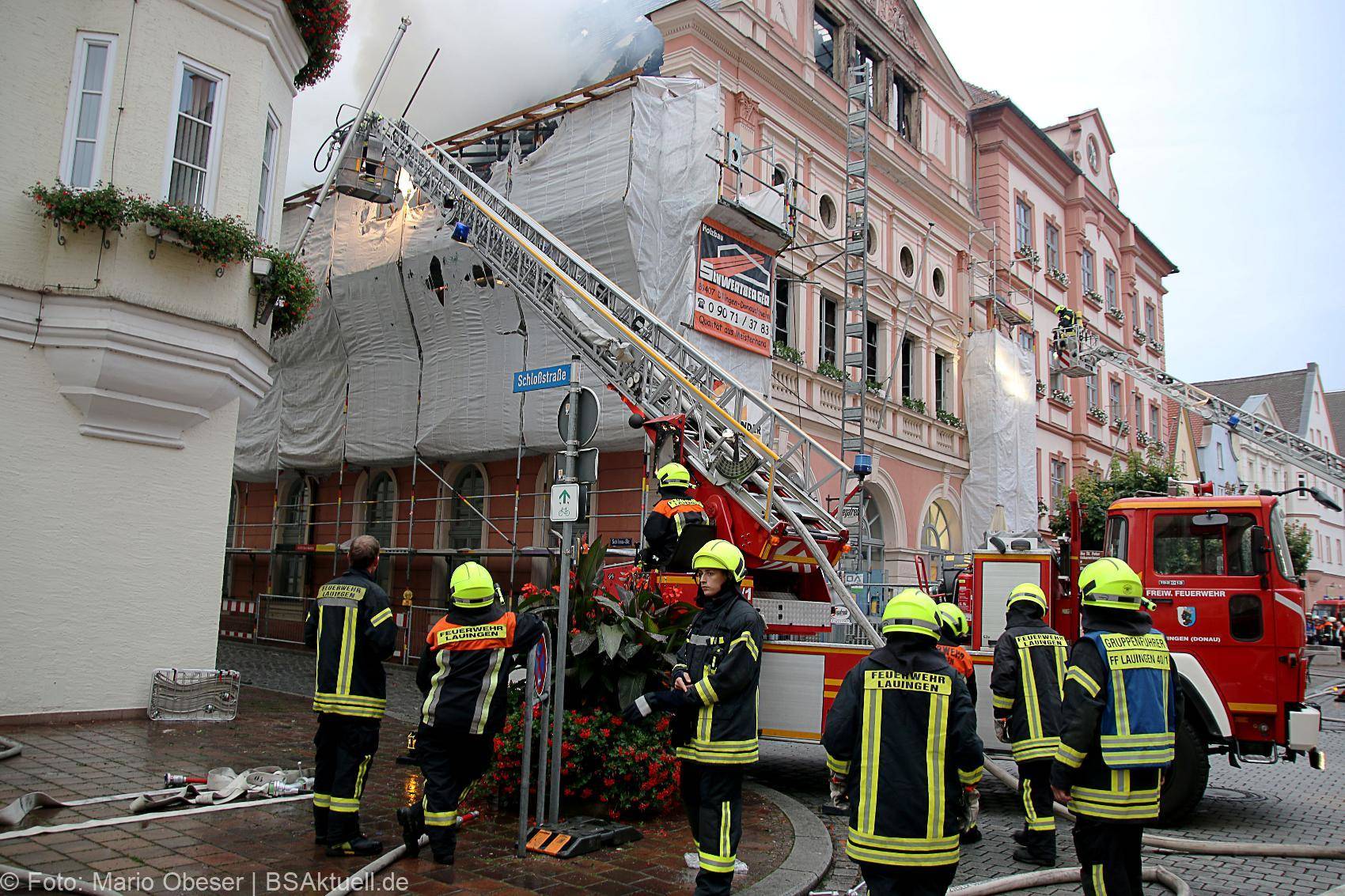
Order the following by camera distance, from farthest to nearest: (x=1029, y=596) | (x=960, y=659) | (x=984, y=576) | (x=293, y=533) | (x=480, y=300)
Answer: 1. (x=293, y=533)
2. (x=480, y=300)
3. (x=984, y=576)
4. (x=960, y=659)
5. (x=1029, y=596)

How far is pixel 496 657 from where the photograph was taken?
5.52 metres

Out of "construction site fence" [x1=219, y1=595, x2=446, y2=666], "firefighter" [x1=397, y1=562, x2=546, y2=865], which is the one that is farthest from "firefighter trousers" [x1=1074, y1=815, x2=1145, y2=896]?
"construction site fence" [x1=219, y1=595, x2=446, y2=666]

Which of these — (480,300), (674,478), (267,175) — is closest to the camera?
(674,478)

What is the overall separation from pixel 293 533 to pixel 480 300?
26.8 feet

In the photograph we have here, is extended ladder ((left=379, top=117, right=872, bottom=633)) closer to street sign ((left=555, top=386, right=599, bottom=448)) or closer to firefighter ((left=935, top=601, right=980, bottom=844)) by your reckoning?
firefighter ((left=935, top=601, right=980, bottom=844))

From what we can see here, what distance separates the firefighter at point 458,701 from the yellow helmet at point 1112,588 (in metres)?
3.07

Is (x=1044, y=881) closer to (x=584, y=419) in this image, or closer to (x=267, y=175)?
(x=584, y=419)

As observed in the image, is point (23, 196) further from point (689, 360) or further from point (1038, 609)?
point (1038, 609)

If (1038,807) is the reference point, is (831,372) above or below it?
above

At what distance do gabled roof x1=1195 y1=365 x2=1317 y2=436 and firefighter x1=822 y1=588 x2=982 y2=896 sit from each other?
56.6 metres

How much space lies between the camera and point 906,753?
3.82m

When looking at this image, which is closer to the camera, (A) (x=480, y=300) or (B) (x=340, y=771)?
(B) (x=340, y=771)

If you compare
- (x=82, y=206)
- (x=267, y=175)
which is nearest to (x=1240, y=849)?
(x=82, y=206)

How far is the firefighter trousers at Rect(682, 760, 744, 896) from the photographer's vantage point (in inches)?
186
